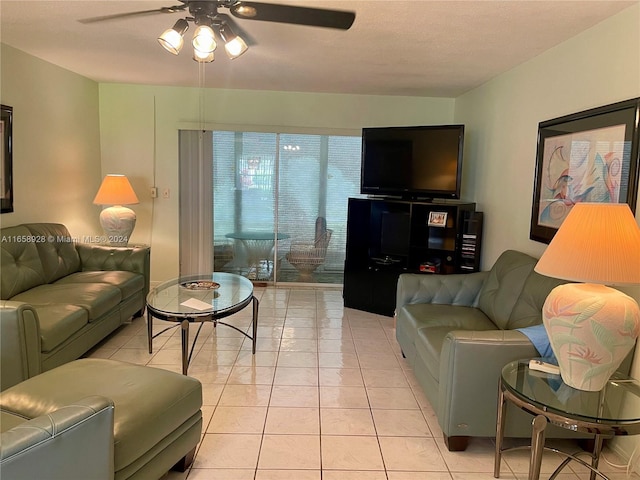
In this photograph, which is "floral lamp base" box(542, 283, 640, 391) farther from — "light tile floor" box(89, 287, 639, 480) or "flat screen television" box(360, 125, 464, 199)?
"flat screen television" box(360, 125, 464, 199)

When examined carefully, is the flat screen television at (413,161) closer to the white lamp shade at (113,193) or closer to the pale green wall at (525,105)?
the pale green wall at (525,105)

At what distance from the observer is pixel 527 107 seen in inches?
134

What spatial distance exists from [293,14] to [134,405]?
5.97ft

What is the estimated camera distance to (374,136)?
459cm

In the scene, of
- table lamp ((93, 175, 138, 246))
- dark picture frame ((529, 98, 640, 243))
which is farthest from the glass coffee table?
dark picture frame ((529, 98, 640, 243))

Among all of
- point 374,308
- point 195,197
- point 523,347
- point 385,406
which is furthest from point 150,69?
point 523,347

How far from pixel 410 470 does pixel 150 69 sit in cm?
393

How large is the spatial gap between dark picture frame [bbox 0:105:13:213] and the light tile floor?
4.45ft

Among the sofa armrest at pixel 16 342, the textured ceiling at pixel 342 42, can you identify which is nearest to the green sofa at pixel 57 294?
the sofa armrest at pixel 16 342

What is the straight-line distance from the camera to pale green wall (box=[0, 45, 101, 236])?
3.64m

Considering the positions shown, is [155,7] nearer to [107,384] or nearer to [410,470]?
[107,384]

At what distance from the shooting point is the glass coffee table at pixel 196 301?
2.83m

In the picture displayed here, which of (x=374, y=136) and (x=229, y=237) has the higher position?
(x=374, y=136)

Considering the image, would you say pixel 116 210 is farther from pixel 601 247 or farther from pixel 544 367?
pixel 601 247
